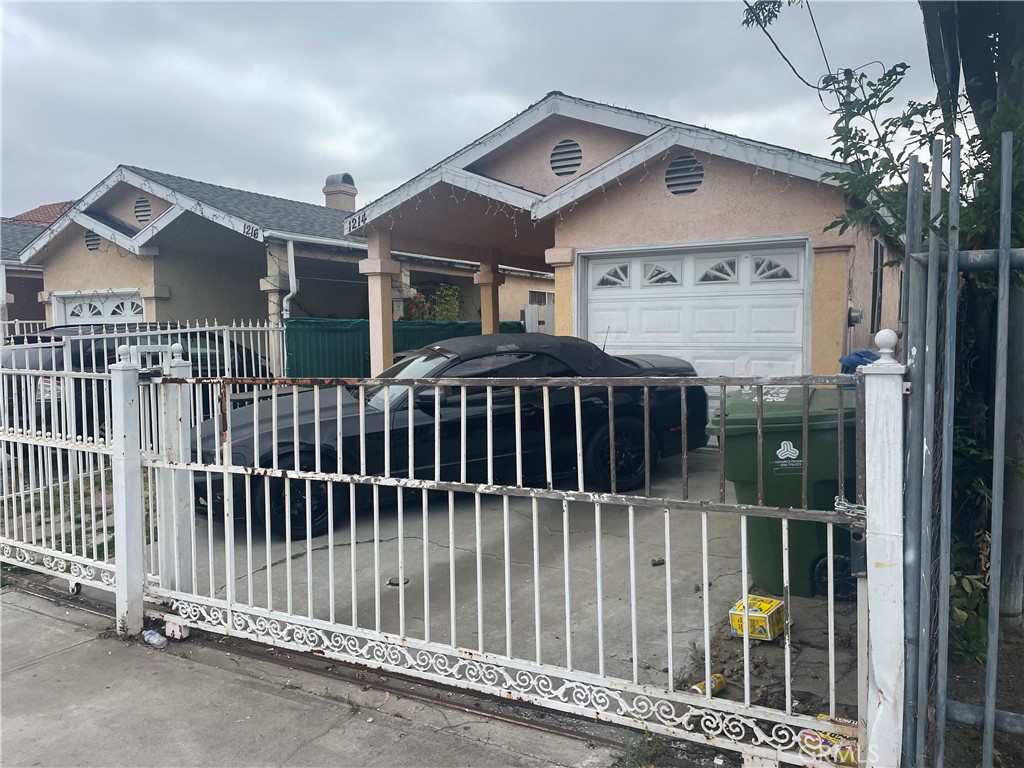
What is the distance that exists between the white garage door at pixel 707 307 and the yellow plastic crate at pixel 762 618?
15.4 feet

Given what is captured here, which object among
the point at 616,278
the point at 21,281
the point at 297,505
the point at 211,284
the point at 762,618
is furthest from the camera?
the point at 21,281

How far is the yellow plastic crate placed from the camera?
402 cm

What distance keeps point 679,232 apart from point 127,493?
637 cm

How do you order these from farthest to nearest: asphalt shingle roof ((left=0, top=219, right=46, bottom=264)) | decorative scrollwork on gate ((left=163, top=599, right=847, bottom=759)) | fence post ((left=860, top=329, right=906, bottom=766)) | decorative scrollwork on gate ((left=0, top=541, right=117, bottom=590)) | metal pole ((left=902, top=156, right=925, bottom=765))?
asphalt shingle roof ((left=0, top=219, right=46, bottom=264)) → decorative scrollwork on gate ((left=0, top=541, right=117, bottom=590)) → decorative scrollwork on gate ((left=163, top=599, right=847, bottom=759)) → fence post ((left=860, top=329, right=906, bottom=766)) → metal pole ((left=902, top=156, right=925, bottom=765))

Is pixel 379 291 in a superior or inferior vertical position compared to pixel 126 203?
inferior

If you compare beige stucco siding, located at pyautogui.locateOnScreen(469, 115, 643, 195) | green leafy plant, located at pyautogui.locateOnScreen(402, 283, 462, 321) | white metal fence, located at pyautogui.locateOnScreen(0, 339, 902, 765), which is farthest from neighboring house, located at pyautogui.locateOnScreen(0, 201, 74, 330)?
white metal fence, located at pyautogui.locateOnScreen(0, 339, 902, 765)

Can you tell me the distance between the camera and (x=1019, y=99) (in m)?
3.83

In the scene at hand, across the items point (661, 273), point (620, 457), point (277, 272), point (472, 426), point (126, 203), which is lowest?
point (620, 457)

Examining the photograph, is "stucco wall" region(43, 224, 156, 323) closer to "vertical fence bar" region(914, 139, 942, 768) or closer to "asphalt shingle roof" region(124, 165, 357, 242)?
"asphalt shingle roof" region(124, 165, 357, 242)

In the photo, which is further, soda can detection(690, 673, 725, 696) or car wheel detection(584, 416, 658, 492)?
car wheel detection(584, 416, 658, 492)

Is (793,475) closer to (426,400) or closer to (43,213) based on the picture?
(426,400)

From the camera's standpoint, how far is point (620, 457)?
23.8 ft

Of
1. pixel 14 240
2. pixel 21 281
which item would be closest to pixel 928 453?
pixel 14 240

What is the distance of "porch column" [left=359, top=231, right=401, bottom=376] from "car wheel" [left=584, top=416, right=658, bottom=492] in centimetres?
508
